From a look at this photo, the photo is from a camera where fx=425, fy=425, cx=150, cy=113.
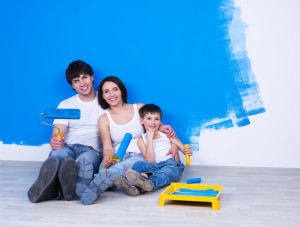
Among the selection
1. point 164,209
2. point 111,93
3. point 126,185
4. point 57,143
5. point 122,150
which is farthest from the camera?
point 111,93

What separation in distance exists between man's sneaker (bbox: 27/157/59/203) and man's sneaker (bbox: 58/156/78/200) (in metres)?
0.03

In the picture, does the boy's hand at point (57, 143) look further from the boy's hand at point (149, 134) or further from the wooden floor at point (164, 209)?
the boy's hand at point (149, 134)

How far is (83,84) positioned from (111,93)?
0.58ft

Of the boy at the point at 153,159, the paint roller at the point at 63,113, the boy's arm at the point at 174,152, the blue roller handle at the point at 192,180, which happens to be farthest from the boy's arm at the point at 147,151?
the paint roller at the point at 63,113

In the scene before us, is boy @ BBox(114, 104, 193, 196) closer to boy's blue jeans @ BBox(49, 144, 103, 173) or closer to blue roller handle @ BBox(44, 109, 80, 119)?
boy's blue jeans @ BBox(49, 144, 103, 173)

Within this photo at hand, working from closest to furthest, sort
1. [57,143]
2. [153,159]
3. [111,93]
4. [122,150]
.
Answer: [122,150], [57,143], [153,159], [111,93]

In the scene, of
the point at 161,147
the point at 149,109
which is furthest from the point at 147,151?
the point at 149,109

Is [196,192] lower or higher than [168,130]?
lower

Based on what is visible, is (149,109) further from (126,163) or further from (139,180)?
(139,180)

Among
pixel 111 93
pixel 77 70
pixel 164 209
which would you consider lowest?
pixel 164 209

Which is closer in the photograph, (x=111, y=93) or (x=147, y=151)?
(x=147, y=151)

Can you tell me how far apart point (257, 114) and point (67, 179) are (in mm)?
1265

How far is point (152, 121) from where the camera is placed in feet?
7.98

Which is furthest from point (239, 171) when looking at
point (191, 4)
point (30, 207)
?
Answer: point (30, 207)
